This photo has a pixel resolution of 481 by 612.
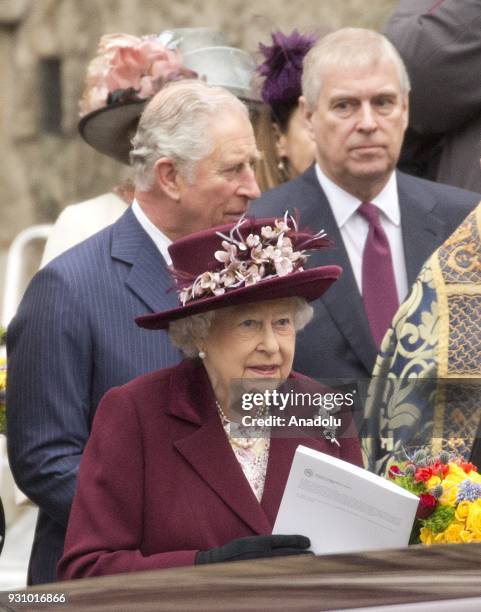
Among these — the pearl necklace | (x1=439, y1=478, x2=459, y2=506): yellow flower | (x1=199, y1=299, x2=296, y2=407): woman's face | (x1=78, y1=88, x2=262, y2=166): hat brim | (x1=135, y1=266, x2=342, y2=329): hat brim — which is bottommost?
(x1=439, y1=478, x2=459, y2=506): yellow flower

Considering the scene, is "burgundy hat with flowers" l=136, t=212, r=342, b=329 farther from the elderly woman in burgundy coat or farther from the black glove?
the black glove

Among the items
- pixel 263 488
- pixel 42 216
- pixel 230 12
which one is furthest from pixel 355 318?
pixel 42 216

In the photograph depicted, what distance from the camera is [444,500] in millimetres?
3414

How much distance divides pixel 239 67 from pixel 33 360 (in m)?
1.97

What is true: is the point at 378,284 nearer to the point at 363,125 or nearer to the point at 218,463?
the point at 363,125

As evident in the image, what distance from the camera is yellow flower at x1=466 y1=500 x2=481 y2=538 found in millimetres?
3369

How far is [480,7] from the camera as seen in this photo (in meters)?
5.45

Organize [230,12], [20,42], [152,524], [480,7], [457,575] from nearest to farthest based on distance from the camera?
[457,575] < [152,524] < [480,7] < [230,12] < [20,42]

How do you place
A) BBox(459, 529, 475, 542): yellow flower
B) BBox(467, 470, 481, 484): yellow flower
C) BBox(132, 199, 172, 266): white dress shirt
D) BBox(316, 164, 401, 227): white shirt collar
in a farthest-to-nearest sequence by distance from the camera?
BBox(316, 164, 401, 227): white shirt collar < BBox(132, 199, 172, 266): white dress shirt < BBox(467, 470, 481, 484): yellow flower < BBox(459, 529, 475, 542): yellow flower

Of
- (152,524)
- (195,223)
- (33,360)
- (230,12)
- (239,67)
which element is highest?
(230,12)

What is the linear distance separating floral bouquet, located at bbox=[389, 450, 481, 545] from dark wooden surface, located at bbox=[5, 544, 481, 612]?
0.87 m

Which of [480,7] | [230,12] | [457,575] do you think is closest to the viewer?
[457,575]

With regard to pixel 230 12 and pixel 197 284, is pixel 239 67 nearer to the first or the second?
pixel 230 12

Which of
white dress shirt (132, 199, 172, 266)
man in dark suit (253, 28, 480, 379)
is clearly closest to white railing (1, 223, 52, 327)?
man in dark suit (253, 28, 480, 379)
